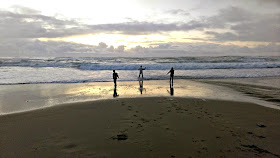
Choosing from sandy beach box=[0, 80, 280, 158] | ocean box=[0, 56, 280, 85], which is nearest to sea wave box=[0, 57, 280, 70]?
ocean box=[0, 56, 280, 85]

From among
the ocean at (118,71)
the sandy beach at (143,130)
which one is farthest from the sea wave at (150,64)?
the sandy beach at (143,130)

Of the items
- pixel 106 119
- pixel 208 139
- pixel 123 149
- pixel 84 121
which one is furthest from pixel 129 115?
pixel 208 139

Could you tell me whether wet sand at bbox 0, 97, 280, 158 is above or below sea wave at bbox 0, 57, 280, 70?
below

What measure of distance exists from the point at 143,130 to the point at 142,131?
0.09 meters

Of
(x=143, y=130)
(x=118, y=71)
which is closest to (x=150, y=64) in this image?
(x=118, y=71)

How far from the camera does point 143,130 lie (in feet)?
19.4

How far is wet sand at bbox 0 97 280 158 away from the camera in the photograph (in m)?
4.71

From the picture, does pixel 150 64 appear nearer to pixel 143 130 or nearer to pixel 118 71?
pixel 118 71

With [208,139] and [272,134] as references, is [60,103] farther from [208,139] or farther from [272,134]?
[272,134]

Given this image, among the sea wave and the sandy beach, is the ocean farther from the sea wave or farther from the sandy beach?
the sandy beach

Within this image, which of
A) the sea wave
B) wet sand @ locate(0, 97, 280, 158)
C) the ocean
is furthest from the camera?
the sea wave

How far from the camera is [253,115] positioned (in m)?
7.50

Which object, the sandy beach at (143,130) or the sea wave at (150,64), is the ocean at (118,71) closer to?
the sea wave at (150,64)

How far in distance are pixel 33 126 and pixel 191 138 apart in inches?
211
